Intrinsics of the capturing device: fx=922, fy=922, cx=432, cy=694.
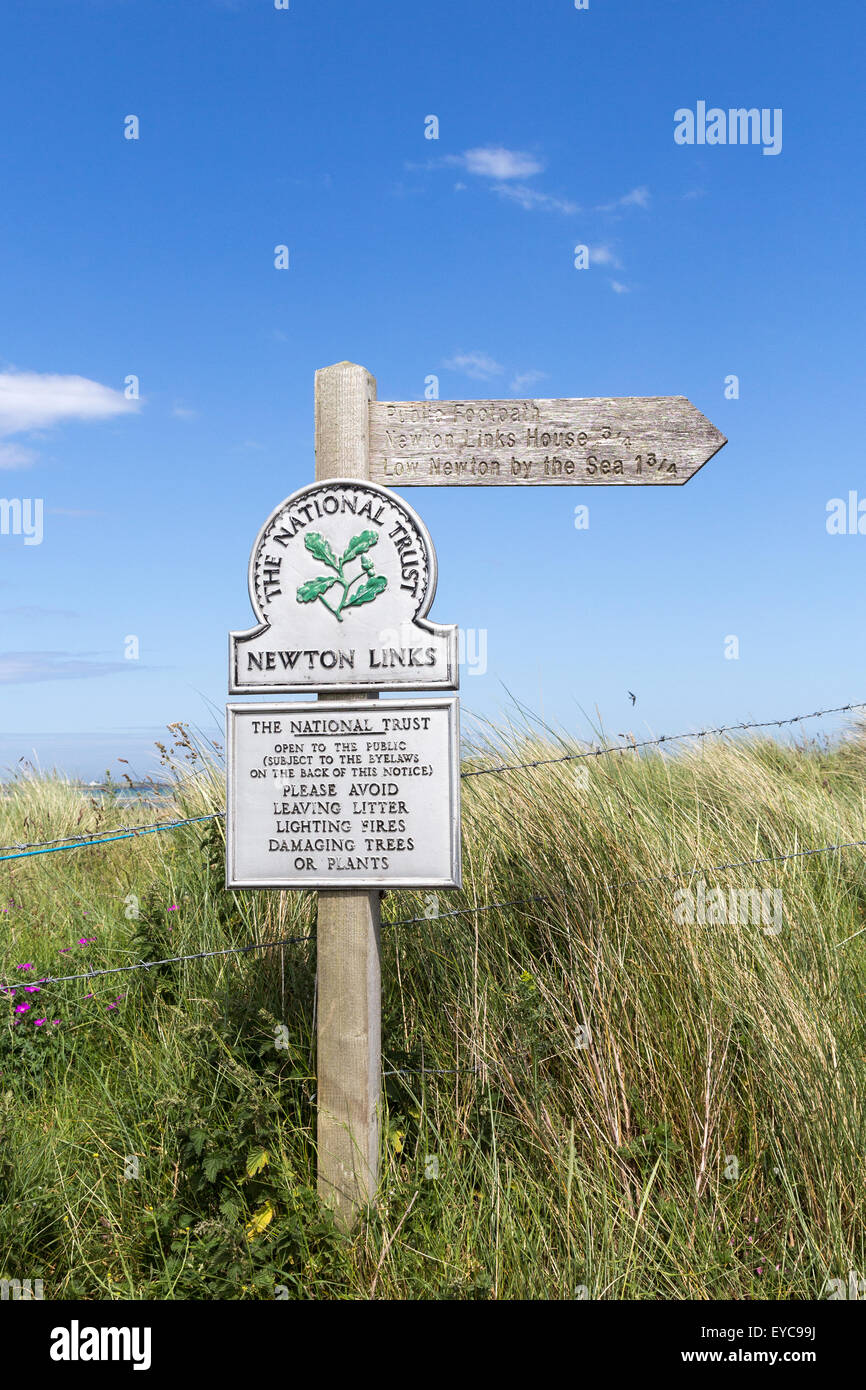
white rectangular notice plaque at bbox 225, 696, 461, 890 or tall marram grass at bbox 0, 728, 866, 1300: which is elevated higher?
white rectangular notice plaque at bbox 225, 696, 461, 890

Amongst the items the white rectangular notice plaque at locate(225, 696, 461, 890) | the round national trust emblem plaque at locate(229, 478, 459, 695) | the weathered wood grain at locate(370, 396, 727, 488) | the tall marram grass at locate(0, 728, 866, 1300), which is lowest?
the tall marram grass at locate(0, 728, 866, 1300)

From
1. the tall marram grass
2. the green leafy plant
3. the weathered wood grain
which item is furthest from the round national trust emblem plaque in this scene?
the tall marram grass

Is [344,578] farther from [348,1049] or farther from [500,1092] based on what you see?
[500,1092]

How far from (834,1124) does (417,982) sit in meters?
1.80

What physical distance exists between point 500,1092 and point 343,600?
203 centimetres

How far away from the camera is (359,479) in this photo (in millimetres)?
3643

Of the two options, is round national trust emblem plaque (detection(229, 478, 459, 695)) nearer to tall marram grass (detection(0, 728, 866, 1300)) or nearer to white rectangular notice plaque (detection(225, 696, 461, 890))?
white rectangular notice plaque (detection(225, 696, 461, 890))

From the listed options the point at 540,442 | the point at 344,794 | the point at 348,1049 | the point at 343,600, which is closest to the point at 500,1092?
the point at 348,1049

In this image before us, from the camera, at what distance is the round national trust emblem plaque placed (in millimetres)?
3484

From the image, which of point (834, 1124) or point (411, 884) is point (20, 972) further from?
point (834, 1124)

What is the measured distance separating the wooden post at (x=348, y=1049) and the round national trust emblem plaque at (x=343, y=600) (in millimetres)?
177

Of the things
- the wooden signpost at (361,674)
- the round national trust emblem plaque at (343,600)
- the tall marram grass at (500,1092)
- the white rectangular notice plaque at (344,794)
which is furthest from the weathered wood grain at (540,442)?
the tall marram grass at (500,1092)

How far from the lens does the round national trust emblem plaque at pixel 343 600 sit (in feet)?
11.4

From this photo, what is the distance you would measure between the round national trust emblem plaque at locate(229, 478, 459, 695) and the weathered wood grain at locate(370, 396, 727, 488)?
302 mm
